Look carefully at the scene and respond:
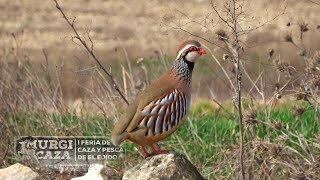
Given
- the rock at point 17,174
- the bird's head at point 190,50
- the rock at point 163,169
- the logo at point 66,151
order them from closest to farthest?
the bird's head at point 190,50 < the rock at point 163,169 < the rock at point 17,174 < the logo at point 66,151

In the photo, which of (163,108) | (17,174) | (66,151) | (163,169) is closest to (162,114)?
(163,108)

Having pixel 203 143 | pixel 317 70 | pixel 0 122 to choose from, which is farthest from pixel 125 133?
pixel 0 122

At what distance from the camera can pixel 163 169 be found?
23.6 feet

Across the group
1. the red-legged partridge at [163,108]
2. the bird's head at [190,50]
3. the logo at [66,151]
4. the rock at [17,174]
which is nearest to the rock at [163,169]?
the red-legged partridge at [163,108]

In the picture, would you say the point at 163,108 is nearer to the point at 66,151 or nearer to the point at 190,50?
the point at 190,50

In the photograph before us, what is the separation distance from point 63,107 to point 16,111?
0.63 m

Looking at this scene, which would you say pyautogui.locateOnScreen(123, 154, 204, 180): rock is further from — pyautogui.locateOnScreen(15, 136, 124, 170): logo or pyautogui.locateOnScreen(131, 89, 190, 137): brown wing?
pyautogui.locateOnScreen(15, 136, 124, 170): logo

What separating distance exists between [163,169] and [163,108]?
508 millimetres

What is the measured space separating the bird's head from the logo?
242cm

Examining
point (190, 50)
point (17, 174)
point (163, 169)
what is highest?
point (190, 50)

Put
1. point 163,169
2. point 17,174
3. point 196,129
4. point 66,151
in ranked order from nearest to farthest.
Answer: point 163,169
point 17,174
point 66,151
point 196,129

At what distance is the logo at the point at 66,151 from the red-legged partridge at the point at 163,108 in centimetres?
217

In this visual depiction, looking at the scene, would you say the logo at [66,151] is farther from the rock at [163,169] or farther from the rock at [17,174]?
the rock at [163,169]

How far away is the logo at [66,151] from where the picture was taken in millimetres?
9164
